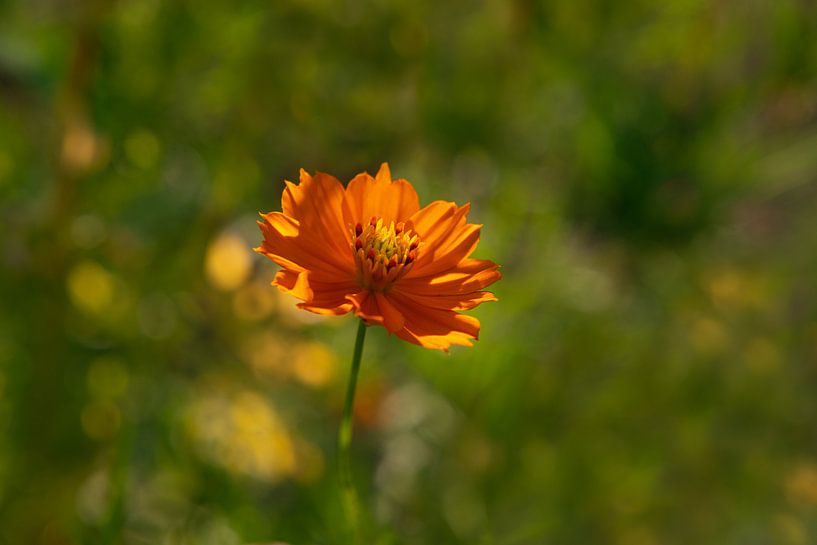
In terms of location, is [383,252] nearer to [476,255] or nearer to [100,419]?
[476,255]

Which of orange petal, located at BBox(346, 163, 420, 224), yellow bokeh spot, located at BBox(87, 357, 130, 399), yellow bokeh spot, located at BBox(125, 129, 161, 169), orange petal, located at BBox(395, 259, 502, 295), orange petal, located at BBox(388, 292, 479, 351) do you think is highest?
yellow bokeh spot, located at BBox(125, 129, 161, 169)

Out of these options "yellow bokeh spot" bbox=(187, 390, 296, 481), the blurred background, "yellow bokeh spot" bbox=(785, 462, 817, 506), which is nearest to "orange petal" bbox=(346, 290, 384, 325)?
the blurred background

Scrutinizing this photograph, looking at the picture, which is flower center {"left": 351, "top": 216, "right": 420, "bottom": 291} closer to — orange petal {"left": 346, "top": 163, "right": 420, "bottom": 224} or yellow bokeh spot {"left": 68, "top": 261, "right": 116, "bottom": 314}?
orange petal {"left": 346, "top": 163, "right": 420, "bottom": 224}

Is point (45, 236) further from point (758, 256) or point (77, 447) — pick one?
point (758, 256)

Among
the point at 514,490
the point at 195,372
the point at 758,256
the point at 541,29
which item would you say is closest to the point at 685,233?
the point at 758,256

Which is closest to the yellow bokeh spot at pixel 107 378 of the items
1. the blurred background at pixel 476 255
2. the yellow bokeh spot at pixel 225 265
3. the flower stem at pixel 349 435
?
the blurred background at pixel 476 255

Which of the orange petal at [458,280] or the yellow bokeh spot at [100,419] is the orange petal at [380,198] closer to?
the orange petal at [458,280]

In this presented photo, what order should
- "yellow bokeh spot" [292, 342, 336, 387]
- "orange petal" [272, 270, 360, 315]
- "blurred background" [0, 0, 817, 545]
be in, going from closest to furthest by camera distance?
"orange petal" [272, 270, 360, 315] → "blurred background" [0, 0, 817, 545] → "yellow bokeh spot" [292, 342, 336, 387]
